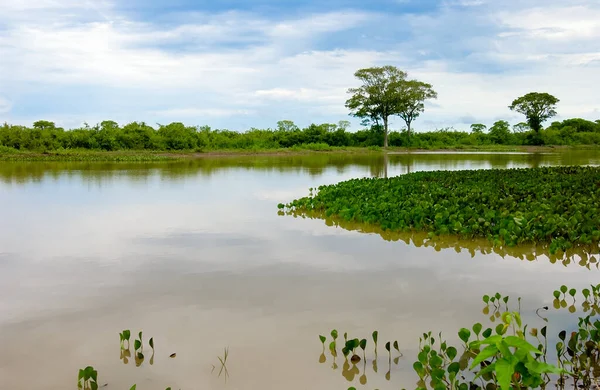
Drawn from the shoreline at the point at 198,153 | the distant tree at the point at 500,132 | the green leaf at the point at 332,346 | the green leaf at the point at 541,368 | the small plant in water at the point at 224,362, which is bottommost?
the small plant in water at the point at 224,362

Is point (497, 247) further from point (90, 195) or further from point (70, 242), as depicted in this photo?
point (90, 195)

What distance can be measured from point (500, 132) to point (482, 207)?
58.7m

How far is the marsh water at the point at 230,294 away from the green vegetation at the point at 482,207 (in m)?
0.56

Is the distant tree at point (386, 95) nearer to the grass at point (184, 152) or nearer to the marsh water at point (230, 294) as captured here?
the grass at point (184, 152)

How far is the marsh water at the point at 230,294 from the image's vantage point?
394cm

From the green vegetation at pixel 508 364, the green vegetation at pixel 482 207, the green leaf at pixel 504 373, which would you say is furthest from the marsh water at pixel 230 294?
the green leaf at pixel 504 373

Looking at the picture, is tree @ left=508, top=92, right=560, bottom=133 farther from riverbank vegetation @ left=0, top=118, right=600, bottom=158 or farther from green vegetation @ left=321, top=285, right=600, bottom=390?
green vegetation @ left=321, top=285, right=600, bottom=390

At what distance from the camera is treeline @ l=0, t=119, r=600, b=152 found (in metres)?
43.2

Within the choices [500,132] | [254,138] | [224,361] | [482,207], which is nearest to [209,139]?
[254,138]

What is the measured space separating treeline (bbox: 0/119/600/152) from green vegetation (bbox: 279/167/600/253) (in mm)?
34098

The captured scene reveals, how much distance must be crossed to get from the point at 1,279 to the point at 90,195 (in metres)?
8.78

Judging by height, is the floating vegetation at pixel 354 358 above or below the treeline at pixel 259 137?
below

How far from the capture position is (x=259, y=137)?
5319 cm

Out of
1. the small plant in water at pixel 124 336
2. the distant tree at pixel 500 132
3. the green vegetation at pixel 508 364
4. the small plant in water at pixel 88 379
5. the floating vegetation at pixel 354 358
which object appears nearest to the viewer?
the green vegetation at pixel 508 364
